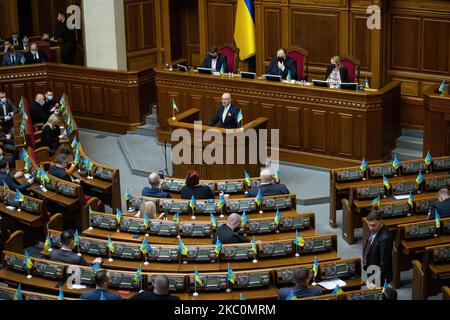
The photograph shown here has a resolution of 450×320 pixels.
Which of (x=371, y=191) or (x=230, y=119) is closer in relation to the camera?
(x=371, y=191)

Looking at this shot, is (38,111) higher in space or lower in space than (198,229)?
Result: higher

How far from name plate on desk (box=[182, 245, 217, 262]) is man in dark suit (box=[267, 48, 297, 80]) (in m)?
6.13

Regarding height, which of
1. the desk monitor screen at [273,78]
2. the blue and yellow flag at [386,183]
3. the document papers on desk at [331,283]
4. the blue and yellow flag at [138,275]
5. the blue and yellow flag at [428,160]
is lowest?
the document papers on desk at [331,283]

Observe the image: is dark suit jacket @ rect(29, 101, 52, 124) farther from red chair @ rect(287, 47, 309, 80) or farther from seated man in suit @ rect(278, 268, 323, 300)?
seated man in suit @ rect(278, 268, 323, 300)

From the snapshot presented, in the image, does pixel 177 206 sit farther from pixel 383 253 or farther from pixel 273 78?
pixel 273 78

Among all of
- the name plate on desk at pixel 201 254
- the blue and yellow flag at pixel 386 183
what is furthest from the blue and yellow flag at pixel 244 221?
the blue and yellow flag at pixel 386 183

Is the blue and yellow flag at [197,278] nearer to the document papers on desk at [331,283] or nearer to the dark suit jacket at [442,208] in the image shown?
the document papers on desk at [331,283]

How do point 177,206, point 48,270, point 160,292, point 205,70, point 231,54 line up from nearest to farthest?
point 160,292
point 48,270
point 177,206
point 205,70
point 231,54

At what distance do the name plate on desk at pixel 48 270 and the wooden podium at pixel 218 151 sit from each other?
14.8ft

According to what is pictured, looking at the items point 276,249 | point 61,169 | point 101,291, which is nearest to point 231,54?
point 61,169

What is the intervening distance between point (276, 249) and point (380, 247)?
1.24 m

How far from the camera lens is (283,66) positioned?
15.6 meters

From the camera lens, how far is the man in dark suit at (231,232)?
10234mm

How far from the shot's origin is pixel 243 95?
51.3ft
